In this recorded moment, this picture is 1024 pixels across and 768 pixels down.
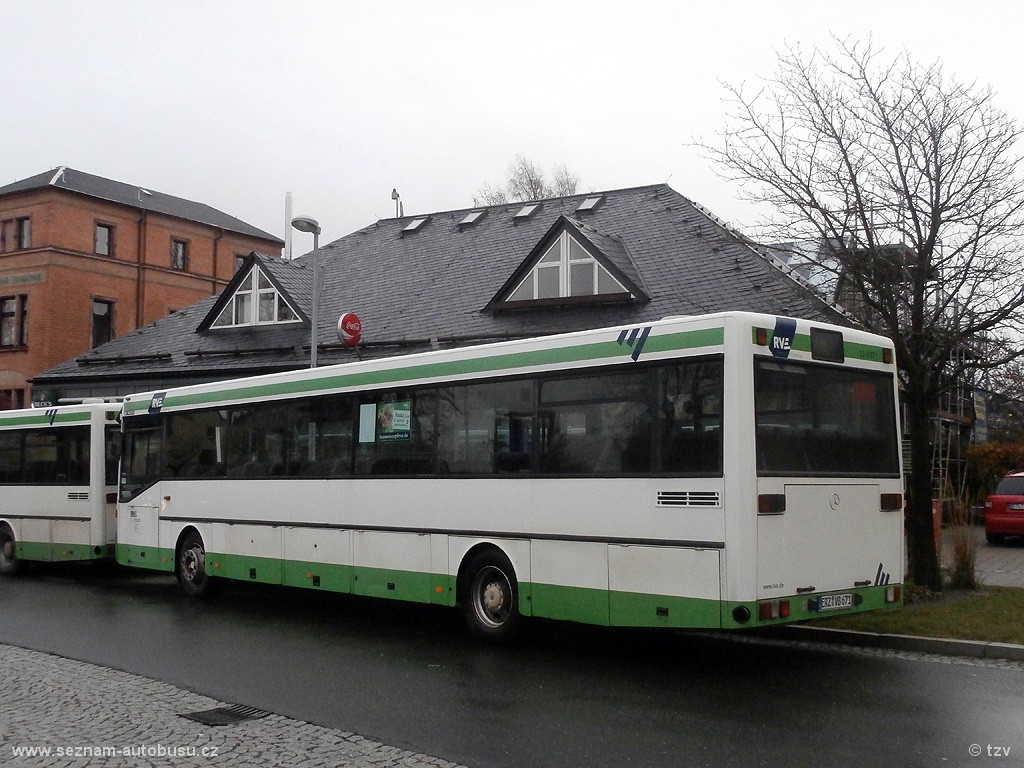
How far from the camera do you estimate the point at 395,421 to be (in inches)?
480

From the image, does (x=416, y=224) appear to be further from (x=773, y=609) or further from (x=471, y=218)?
(x=773, y=609)

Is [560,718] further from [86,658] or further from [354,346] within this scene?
[354,346]

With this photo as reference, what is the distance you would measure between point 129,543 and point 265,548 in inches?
153

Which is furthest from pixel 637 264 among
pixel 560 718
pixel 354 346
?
pixel 560 718

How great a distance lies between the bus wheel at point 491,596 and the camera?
1076 centimetres

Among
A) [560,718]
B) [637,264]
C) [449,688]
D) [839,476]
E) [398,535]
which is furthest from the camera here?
[637,264]

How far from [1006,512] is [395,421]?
16.8 metres

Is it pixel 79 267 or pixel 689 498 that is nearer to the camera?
pixel 689 498

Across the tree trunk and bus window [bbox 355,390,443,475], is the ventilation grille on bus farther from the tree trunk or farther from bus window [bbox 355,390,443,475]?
the tree trunk

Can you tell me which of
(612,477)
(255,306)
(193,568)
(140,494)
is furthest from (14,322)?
Answer: (612,477)

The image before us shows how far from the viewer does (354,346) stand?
24562mm

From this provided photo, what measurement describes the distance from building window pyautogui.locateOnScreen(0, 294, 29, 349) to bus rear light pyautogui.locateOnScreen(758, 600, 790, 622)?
4209 cm

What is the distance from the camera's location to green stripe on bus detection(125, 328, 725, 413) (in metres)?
9.27

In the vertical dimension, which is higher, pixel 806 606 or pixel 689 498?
pixel 689 498
